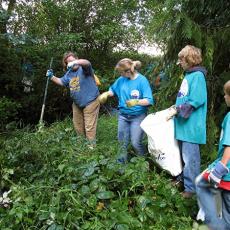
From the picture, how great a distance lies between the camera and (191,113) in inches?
150

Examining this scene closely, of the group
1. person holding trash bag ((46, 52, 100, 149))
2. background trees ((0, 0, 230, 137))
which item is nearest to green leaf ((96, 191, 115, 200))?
background trees ((0, 0, 230, 137))

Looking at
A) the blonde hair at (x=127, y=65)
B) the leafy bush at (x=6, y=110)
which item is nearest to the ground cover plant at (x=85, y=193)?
the blonde hair at (x=127, y=65)

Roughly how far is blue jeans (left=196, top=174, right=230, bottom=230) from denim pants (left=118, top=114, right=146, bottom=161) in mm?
1516

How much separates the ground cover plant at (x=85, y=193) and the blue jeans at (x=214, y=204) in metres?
0.25

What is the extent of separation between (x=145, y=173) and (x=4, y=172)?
4.44 ft

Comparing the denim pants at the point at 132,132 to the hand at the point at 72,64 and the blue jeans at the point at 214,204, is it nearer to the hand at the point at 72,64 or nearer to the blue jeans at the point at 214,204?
the hand at the point at 72,64

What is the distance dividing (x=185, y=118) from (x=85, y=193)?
46.3 inches

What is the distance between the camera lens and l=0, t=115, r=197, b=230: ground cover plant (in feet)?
10.1

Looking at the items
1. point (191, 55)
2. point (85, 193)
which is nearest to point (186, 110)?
point (191, 55)

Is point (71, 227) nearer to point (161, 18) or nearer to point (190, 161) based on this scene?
point (190, 161)

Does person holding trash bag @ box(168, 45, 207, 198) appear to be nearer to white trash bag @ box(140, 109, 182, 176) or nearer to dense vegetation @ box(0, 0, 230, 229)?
white trash bag @ box(140, 109, 182, 176)

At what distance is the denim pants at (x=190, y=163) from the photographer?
3.84 meters

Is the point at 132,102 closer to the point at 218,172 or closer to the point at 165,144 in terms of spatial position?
the point at 165,144

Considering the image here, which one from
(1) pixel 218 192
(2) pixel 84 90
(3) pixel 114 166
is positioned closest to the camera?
(1) pixel 218 192
